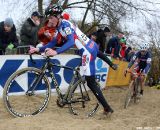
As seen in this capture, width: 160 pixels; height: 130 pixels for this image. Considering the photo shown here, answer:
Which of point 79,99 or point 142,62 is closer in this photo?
point 79,99

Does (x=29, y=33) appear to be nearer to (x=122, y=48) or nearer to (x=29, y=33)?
(x=29, y=33)

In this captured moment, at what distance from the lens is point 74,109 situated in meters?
9.01

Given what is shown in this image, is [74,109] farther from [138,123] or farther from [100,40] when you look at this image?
[100,40]

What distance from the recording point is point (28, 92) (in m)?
8.30

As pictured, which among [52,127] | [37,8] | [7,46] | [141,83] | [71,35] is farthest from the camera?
[37,8]

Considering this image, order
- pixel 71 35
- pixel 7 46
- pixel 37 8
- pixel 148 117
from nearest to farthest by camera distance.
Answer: pixel 71 35 → pixel 148 117 → pixel 7 46 → pixel 37 8

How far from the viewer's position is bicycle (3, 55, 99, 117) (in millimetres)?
8242

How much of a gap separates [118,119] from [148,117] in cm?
105

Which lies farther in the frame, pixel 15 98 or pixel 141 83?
pixel 141 83

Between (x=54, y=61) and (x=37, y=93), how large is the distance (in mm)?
3640

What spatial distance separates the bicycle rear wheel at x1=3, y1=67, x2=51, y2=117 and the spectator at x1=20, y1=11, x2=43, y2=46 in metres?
2.99

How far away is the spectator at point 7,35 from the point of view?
10.6 metres

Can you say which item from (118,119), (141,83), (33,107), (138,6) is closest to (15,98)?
(33,107)

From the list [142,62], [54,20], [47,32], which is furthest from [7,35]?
[142,62]
